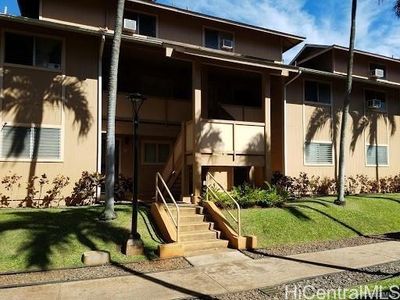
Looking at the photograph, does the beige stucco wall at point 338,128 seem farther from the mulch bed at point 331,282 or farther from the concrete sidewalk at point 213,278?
the mulch bed at point 331,282

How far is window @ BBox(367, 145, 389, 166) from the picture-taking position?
23.1 meters

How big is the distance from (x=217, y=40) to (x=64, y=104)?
8195 millimetres

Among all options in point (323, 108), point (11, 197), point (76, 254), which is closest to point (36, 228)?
point (76, 254)

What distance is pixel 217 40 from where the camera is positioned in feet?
63.9

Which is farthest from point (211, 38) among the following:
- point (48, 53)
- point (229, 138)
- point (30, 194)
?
point (30, 194)

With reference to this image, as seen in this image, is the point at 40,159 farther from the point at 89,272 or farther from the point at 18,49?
the point at 89,272

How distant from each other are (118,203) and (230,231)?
5.01 meters

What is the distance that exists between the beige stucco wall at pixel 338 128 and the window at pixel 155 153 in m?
6.01

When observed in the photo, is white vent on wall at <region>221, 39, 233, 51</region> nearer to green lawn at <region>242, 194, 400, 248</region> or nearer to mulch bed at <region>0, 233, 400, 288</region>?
green lawn at <region>242, 194, 400, 248</region>

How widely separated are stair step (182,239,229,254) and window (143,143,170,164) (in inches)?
305

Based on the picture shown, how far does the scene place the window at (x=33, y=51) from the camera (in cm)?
1453

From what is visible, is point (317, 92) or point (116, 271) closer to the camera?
point (116, 271)

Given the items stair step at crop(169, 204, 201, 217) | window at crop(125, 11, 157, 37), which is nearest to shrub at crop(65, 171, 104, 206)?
stair step at crop(169, 204, 201, 217)

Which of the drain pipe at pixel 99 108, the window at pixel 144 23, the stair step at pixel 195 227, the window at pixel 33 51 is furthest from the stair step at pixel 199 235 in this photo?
the window at pixel 144 23
